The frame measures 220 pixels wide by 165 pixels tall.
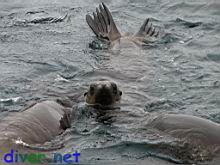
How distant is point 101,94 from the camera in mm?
6828

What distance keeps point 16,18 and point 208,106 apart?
6.37m

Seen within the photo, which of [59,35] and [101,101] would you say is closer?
[101,101]

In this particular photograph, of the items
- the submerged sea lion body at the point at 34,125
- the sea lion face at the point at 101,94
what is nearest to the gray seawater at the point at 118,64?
the submerged sea lion body at the point at 34,125

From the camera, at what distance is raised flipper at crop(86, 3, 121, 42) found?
10.4 meters

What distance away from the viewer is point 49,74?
8805 mm

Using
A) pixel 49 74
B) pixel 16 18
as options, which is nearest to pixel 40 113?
pixel 49 74

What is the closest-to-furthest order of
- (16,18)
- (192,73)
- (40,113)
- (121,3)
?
(40,113) → (192,73) → (16,18) → (121,3)

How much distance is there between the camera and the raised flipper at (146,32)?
10.5 metres

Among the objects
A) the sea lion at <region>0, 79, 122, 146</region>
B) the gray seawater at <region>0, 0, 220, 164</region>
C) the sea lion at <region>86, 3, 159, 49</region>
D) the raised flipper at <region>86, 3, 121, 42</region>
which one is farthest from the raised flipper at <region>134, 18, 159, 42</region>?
the sea lion at <region>0, 79, 122, 146</region>

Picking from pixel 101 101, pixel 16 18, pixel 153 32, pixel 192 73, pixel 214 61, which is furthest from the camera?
pixel 16 18

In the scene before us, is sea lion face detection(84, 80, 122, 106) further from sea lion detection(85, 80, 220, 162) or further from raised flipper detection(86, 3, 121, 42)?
raised flipper detection(86, 3, 121, 42)

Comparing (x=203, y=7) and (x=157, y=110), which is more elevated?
(x=203, y=7)

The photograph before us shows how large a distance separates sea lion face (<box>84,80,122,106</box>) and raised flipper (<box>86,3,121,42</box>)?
11.3ft

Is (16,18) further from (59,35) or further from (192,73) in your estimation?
(192,73)
